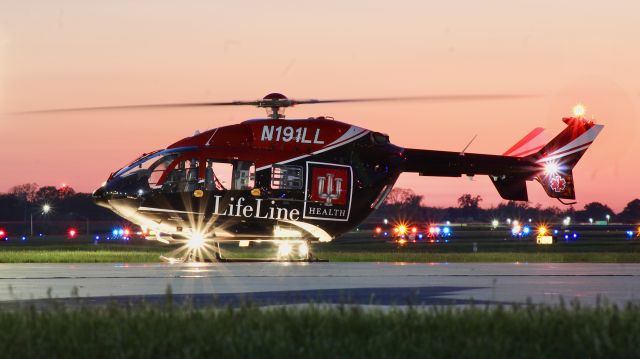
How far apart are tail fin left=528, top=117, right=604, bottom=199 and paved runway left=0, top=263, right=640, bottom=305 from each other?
10477 millimetres

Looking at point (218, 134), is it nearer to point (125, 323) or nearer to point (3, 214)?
point (125, 323)

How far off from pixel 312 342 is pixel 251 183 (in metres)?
22.0

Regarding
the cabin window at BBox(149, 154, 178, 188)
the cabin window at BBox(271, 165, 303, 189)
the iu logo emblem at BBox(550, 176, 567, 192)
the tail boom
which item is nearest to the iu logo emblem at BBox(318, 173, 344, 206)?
the cabin window at BBox(271, 165, 303, 189)

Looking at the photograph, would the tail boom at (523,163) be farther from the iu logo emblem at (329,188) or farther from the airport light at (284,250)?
the airport light at (284,250)

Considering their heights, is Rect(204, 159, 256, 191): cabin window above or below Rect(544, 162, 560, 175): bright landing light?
below

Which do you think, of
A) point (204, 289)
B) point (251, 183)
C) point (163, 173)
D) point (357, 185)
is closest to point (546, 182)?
point (357, 185)

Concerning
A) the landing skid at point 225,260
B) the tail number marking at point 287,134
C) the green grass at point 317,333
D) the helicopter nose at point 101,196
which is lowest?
the green grass at point 317,333

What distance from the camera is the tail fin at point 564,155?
38.0 metres

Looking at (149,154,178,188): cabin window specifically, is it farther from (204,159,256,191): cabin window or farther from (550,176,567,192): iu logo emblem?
(550,176,567,192): iu logo emblem

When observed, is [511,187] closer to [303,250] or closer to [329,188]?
[329,188]

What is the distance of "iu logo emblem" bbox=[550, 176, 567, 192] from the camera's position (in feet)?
125

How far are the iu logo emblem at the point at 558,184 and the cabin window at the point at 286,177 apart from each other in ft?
35.2

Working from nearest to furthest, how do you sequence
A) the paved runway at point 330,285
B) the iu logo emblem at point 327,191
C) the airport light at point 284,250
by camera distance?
the paved runway at point 330,285
the iu logo emblem at point 327,191
the airport light at point 284,250

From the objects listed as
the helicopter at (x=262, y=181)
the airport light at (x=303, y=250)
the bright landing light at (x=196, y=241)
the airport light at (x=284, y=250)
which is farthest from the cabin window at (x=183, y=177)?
the airport light at (x=303, y=250)
